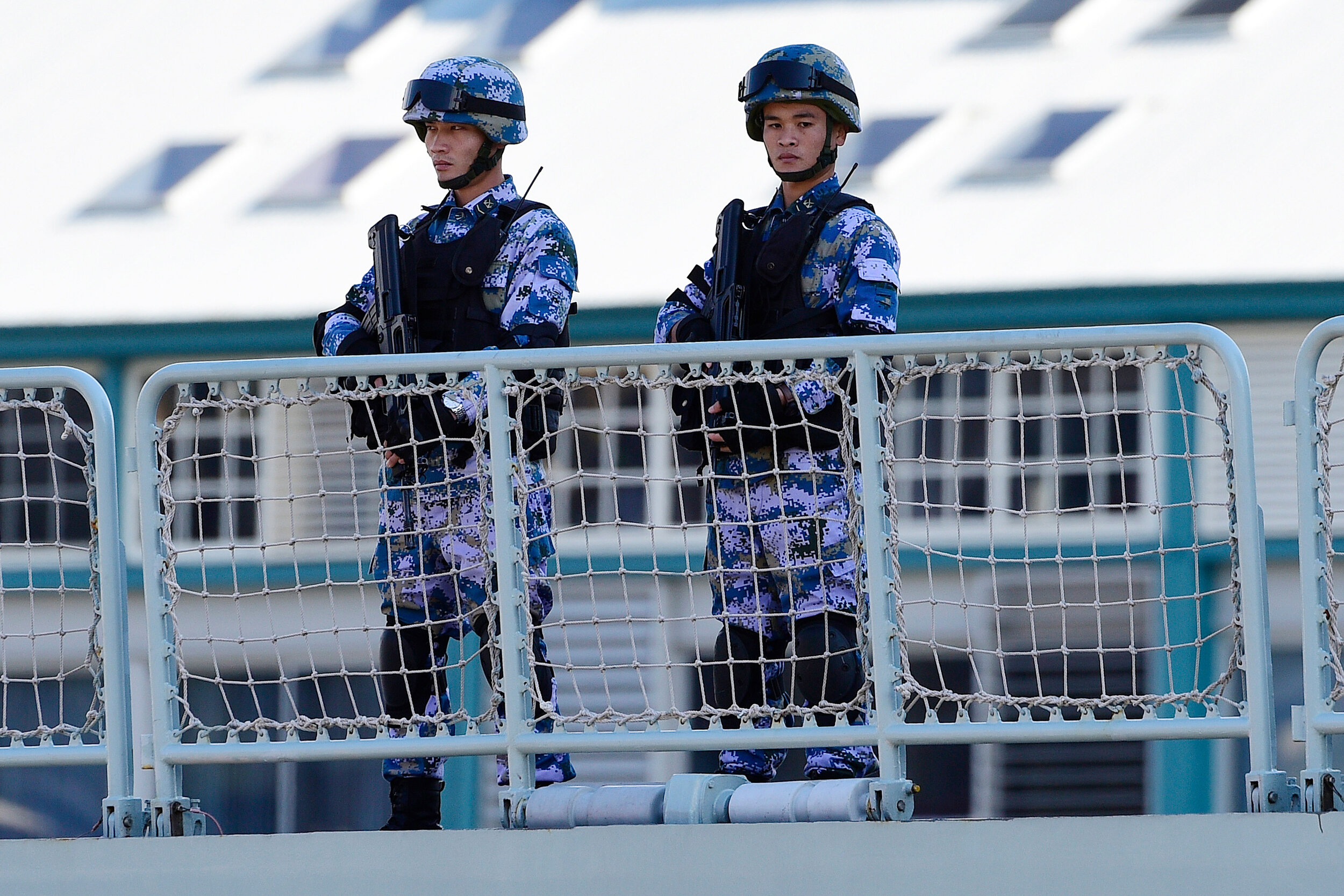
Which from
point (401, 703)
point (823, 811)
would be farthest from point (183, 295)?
point (823, 811)

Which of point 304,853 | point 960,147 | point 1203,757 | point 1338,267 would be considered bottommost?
point 1203,757

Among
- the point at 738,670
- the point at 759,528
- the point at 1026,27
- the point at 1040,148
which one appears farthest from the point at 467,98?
the point at 1026,27

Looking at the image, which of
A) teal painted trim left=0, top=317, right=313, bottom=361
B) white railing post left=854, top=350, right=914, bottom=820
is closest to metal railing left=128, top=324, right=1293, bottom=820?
white railing post left=854, top=350, right=914, bottom=820

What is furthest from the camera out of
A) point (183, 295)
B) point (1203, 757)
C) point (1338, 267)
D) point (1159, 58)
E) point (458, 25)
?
point (458, 25)

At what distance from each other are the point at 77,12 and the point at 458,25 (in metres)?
3.25

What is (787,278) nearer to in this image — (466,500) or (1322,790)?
(466,500)

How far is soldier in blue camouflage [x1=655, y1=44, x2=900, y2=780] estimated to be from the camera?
4.54 meters

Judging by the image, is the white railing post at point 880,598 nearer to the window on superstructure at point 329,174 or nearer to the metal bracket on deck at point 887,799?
the metal bracket on deck at point 887,799

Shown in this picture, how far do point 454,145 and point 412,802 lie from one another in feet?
5.29

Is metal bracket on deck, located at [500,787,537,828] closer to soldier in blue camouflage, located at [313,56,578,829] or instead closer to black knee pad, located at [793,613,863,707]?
soldier in blue camouflage, located at [313,56,578,829]

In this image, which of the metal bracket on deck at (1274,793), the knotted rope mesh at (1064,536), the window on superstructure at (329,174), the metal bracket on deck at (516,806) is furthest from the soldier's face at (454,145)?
the window on superstructure at (329,174)

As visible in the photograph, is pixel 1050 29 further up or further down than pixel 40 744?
further up

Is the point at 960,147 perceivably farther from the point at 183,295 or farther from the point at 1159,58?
the point at 183,295

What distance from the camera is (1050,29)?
571 inches
